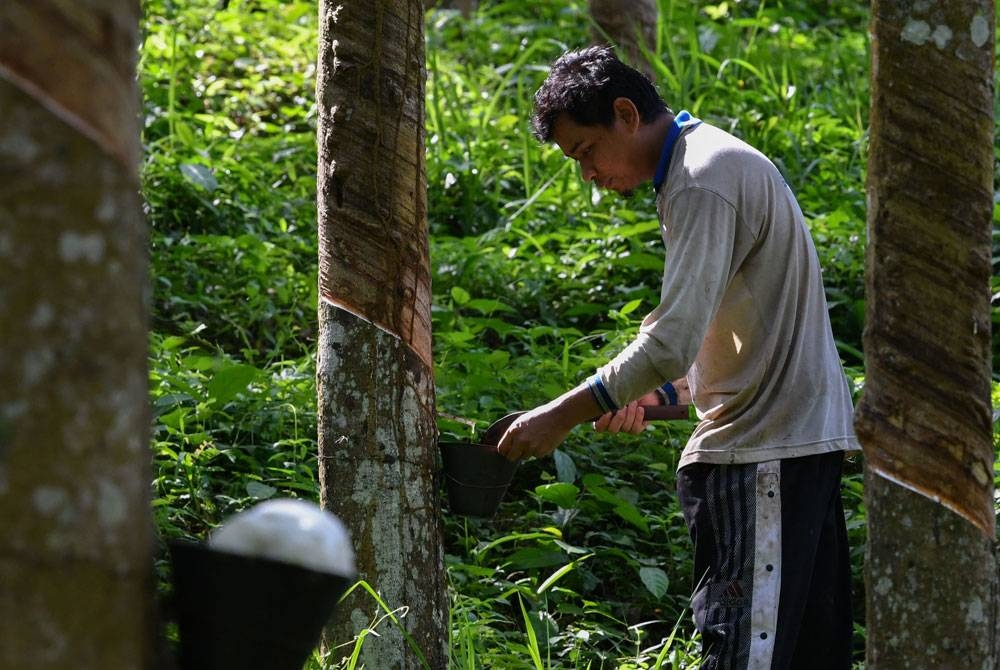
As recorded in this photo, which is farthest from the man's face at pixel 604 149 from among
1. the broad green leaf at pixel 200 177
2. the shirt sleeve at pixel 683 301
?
the broad green leaf at pixel 200 177

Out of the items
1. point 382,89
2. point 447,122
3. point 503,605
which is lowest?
point 503,605

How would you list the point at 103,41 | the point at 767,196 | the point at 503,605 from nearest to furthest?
the point at 103,41, the point at 767,196, the point at 503,605

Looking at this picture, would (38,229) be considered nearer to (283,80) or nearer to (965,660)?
(965,660)

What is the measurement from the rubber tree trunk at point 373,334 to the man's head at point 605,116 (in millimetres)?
412

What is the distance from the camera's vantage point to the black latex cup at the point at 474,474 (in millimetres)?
3098

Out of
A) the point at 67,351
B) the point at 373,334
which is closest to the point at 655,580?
the point at 373,334

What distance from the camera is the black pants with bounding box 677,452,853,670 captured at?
2.94m

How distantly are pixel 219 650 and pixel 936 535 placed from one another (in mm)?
1221

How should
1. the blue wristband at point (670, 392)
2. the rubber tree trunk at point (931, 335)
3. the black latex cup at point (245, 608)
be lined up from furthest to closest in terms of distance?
1. the blue wristband at point (670, 392)
2. the rubber tree trunk at point (931, 335)
3. the black latex cup at point (245, 608)

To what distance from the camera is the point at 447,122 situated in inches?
291

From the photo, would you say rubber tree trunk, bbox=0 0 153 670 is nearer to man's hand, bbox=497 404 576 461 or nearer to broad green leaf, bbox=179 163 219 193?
man's hand, bbox=497 404 576 461

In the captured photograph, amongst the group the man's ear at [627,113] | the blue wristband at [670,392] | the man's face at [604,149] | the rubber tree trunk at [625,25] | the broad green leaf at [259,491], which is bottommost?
the broad green leaf at [259,491]

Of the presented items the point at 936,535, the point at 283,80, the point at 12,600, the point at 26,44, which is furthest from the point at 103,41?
the point at 283,80

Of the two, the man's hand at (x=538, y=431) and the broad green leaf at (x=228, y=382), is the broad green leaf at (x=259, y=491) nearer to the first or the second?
the broad green leaf at (x=228, y=382)
